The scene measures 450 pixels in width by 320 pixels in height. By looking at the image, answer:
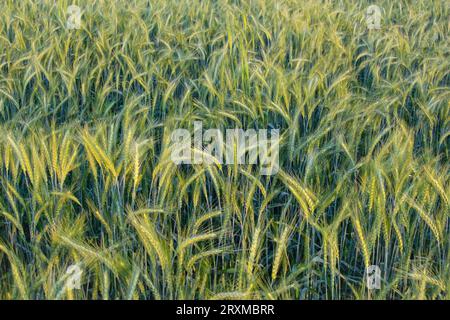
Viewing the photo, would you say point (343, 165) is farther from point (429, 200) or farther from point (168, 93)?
point (168, 93)

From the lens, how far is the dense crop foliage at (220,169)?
3.88ft

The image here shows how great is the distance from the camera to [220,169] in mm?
1368

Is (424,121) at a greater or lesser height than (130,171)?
greater

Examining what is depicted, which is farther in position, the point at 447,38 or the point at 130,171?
the point at 447,38

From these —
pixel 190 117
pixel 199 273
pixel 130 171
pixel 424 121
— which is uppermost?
pixel 424 121

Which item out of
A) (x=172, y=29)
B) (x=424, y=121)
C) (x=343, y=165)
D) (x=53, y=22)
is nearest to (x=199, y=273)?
(x=343, y=165)

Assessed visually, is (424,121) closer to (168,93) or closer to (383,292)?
(168,93)

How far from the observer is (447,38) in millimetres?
2955

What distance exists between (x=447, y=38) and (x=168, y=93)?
1774 millimetres

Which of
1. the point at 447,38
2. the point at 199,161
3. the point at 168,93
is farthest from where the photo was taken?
the point at 447,38

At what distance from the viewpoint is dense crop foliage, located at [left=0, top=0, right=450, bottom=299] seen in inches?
46.5

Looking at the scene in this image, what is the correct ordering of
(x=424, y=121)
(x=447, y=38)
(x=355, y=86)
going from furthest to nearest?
(x=447, y=38), (x=355, y=86), (x=424, y=121)

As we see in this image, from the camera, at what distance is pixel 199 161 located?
140cm
